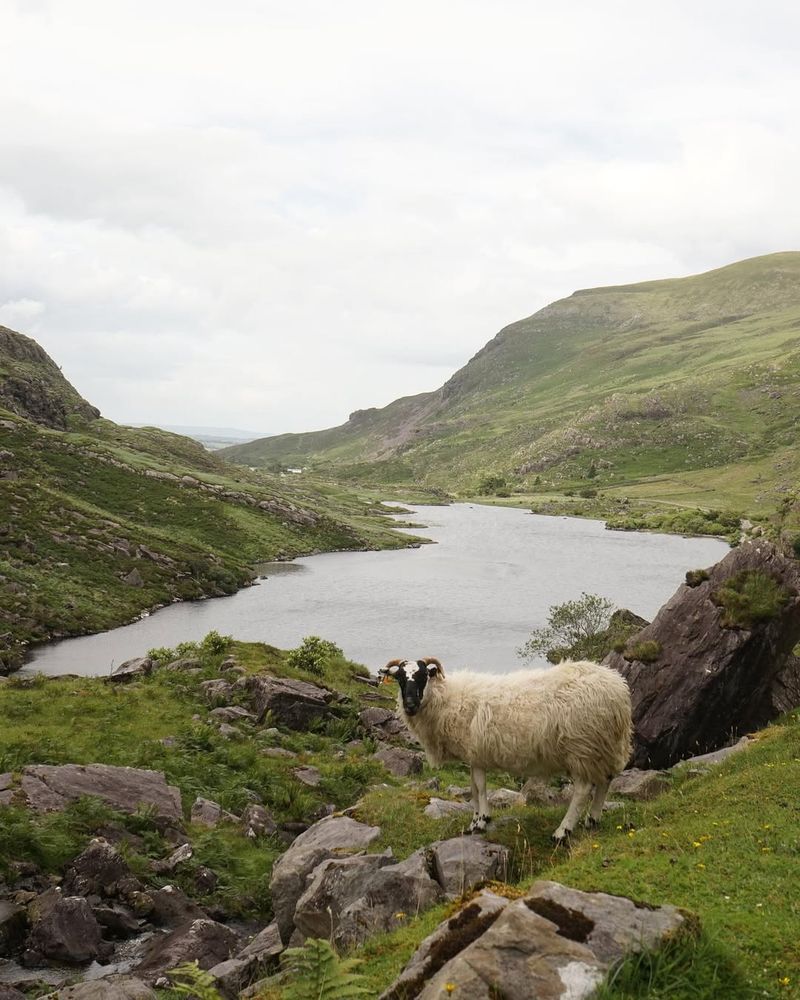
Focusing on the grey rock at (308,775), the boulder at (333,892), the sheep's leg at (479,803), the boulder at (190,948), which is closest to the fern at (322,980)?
the boulder at (333,892)

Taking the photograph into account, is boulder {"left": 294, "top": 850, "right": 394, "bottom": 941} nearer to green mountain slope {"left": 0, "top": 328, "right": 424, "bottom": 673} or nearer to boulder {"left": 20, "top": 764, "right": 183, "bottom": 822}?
boulder {"left": 20, "top": 764, "right": 183, "bottom": 822}

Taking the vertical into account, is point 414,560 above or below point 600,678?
below

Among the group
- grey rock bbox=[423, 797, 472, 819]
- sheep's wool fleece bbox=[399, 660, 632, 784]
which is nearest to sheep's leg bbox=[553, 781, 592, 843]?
sheep's wool fleece bbox=[399, 660, 632, 784]

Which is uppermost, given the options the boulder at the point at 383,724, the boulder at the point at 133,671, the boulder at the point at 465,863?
the boulder at the point at 465,863

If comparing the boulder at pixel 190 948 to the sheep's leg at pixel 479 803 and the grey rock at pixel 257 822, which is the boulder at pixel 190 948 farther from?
the sheep's leg at pixel 479 803

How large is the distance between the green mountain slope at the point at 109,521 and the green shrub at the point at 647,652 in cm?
4005

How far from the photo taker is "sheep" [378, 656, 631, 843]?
1662 cm

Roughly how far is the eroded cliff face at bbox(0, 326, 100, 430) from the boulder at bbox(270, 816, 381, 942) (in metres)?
120

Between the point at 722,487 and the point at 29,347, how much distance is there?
171 m

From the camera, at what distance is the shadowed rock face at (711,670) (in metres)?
25.5

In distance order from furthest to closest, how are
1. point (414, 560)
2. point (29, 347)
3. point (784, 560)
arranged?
point (29, 347) < point (414, 560) < point (784, 560)

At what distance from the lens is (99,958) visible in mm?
15398

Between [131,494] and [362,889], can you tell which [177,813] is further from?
[131,494]

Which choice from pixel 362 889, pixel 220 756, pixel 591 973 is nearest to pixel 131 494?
pixel 220 756
